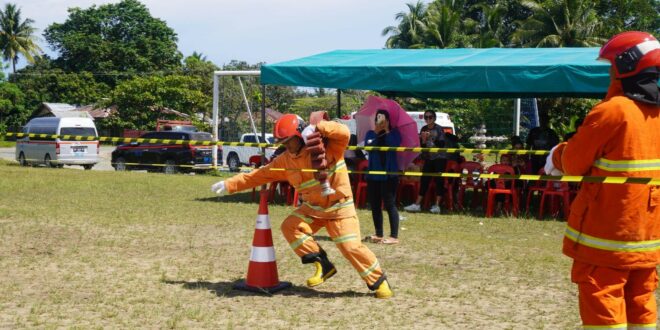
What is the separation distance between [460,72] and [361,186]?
280cm

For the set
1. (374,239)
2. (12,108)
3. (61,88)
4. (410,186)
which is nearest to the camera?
(374,239)

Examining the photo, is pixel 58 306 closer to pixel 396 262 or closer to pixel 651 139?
pixel 396 262

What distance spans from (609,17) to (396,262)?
145 feet

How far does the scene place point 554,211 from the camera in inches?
510

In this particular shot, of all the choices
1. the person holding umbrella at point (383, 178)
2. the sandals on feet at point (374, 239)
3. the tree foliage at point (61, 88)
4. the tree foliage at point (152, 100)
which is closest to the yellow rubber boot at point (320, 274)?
the person holding umbrella at point (383, 178)

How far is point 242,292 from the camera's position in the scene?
22.2ft

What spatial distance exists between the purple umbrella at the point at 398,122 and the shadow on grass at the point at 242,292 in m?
3.63

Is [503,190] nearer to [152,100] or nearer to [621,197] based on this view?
[621,197]

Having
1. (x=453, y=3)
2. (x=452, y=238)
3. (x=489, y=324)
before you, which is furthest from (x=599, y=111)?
(x=453, y=3)

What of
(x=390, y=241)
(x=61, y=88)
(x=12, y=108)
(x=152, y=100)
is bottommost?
(x=390, y=241)

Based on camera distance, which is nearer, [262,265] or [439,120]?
[262,265]

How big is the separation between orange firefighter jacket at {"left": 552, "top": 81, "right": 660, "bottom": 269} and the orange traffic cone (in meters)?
3.54

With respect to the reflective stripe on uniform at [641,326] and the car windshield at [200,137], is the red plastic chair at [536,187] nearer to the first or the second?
the reflective stripe on uniform at [641,326]

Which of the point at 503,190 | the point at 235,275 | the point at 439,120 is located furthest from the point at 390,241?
the point at 439,120
